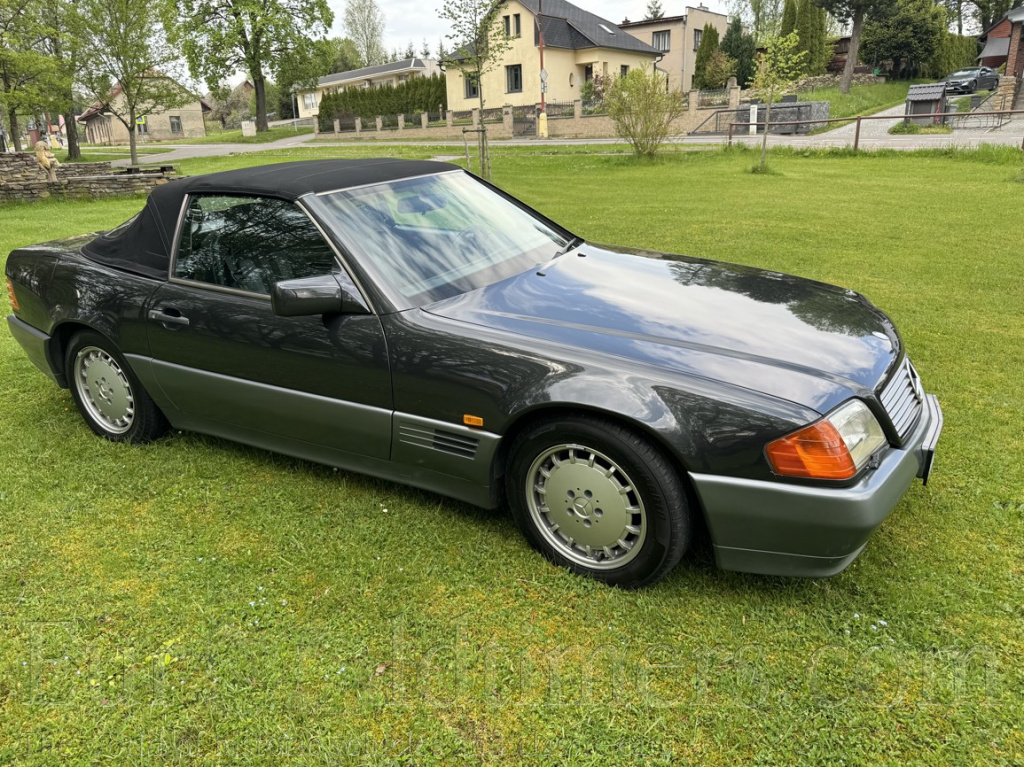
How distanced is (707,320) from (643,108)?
18.3 m

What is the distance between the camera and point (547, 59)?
43938 mm

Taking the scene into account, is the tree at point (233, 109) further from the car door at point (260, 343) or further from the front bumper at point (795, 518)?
the front bumper at point (795, 518)

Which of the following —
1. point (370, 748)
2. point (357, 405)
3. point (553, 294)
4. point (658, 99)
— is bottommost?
point (370, 748)

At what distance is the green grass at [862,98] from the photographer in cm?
3472

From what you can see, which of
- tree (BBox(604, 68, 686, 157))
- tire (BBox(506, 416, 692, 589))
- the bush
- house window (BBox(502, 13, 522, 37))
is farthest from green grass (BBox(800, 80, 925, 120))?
tire (BBox(506, 416, 692, 589))

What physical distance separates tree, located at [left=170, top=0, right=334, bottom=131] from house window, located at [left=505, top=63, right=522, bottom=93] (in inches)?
503

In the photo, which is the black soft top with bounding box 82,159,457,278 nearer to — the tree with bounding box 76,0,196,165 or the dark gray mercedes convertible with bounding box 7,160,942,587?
the dark gray mercedes convertible with bounding box 7,160,942,587

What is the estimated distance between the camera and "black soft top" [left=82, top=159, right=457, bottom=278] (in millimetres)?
3414

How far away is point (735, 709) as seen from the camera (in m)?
2.25

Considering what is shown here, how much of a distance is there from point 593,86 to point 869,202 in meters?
33.1

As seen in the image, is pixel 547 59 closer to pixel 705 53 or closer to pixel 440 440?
pixel 705 53

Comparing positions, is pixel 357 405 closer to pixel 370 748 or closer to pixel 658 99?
pixel 370 748

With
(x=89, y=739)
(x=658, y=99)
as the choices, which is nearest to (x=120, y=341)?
(x=89, y=739)

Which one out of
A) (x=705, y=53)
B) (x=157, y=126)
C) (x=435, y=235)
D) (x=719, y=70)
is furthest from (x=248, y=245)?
(x=157, y=126)
